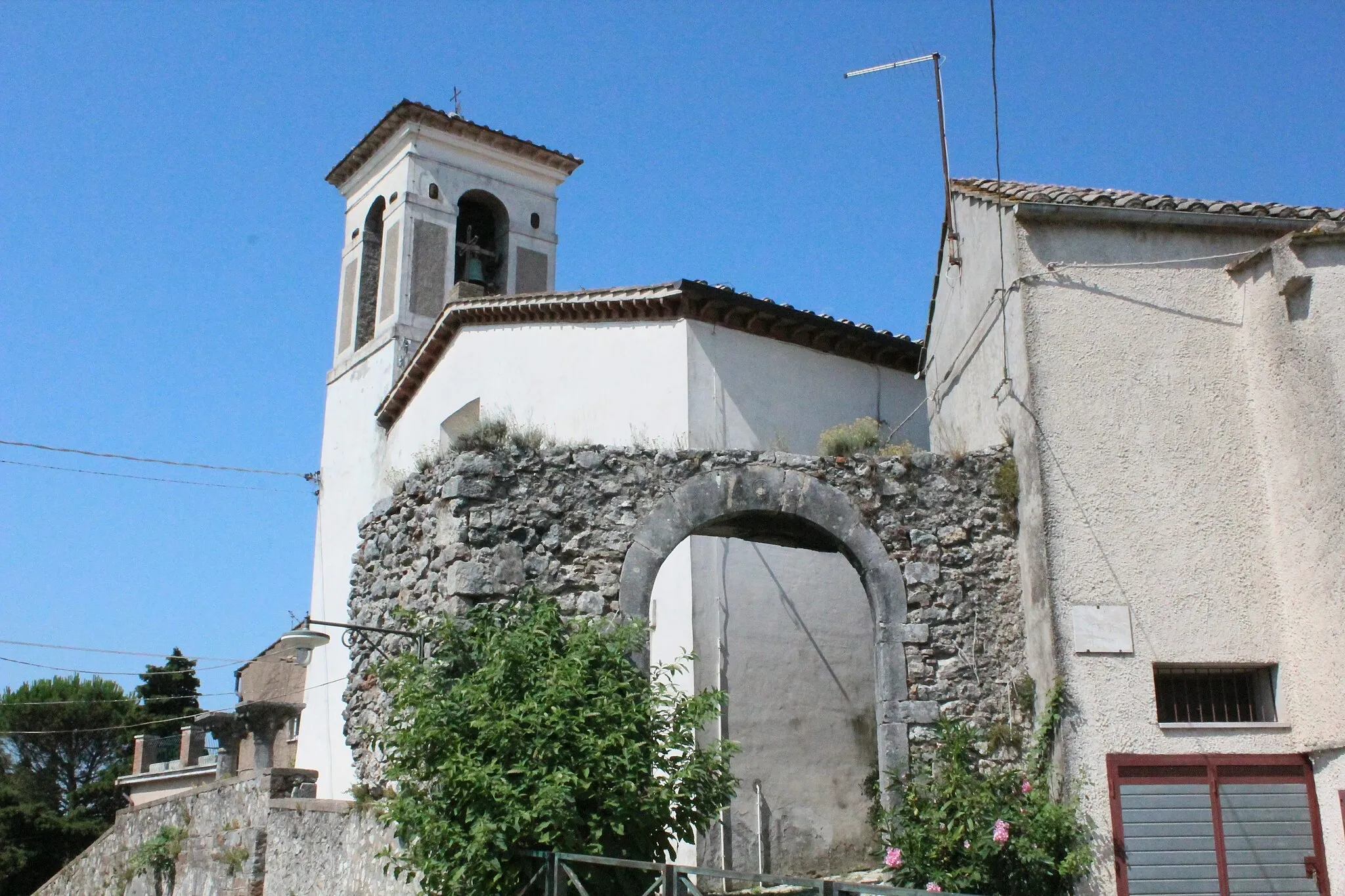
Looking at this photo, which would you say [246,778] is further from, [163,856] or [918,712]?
[918,712]

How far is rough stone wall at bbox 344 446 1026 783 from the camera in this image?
9.10 metres

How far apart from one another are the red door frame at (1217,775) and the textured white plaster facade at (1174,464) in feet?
0.20

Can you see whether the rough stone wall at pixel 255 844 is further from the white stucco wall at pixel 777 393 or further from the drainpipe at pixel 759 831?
the white stucco wall at pixel 777 393

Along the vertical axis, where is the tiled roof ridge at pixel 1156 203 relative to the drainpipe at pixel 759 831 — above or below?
above

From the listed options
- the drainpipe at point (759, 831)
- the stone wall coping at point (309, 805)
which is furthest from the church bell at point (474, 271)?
the stone wall coping at point (309, 805)

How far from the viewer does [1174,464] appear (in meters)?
9.57

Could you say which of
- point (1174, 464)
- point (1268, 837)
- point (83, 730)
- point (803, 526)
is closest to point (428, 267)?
point (803, 526)

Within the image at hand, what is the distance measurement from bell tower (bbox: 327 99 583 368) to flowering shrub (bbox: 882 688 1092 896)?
674 inches

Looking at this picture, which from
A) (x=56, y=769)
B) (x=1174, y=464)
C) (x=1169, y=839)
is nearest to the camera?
(x=1169, y=839)

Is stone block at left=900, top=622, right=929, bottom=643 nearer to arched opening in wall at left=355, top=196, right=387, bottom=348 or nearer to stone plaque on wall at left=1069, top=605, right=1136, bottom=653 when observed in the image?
stone plaque on wall at left=1069, top=605, right=1136, bottom=653

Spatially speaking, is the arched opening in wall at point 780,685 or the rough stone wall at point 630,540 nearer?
the rough stone wall at point 630,540

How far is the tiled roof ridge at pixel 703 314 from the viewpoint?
15.5m

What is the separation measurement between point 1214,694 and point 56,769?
3973 cm

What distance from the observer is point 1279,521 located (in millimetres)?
9414
